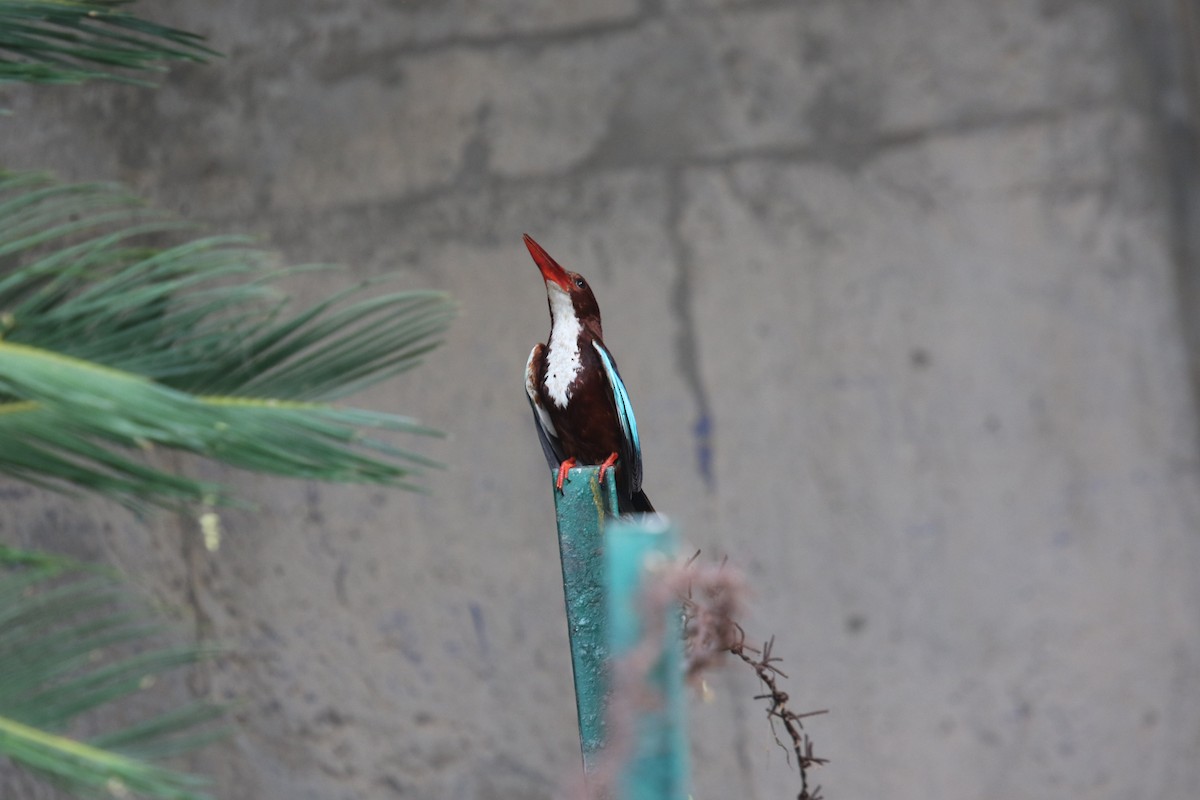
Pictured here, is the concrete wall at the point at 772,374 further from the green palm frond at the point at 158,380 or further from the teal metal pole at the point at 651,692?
the teal metal pole at the point at 651,692

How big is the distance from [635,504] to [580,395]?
110 mm

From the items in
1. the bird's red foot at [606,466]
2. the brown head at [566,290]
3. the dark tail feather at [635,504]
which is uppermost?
the brown head at [566,290]

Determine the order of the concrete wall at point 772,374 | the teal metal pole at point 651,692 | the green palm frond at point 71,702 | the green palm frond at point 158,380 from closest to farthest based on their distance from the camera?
the teal metal pole at point 651,692
the green palm frond at point 71,702
the green palm frond at point 158,380
the concrete wall at point 772,374

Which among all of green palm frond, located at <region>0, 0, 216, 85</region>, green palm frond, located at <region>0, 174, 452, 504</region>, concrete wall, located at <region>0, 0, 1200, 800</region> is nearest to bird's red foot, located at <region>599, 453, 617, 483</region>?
green palm frond, located at <region>0, 174, 452, 504</region>

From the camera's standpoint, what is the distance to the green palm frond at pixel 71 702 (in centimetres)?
65

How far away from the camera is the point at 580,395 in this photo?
3.33 ft

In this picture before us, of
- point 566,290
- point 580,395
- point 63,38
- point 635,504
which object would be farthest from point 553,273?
point 63,38

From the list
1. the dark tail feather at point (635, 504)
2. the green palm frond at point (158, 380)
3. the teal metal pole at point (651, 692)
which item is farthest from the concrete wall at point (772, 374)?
the teal metal pole at point (651, 692)

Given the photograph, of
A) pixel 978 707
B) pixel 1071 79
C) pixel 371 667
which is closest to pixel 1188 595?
pixel 978 707

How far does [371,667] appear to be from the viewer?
6.36ft

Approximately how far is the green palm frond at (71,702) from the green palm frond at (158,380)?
0.08m

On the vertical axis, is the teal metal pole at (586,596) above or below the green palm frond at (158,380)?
below

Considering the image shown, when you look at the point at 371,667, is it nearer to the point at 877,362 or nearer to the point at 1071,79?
the point at 877,362

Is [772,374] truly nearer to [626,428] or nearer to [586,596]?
[626,428]
